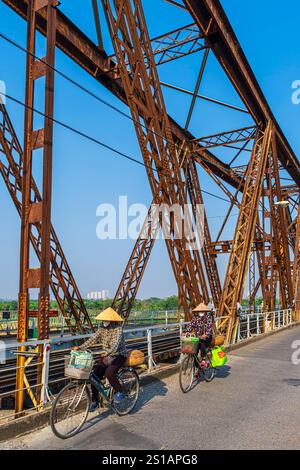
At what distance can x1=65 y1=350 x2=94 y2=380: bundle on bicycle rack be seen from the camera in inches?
198

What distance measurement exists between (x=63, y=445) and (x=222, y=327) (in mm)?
9777

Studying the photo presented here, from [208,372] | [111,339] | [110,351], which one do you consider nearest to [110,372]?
[110,351]

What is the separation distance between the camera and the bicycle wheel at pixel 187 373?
23.6ft

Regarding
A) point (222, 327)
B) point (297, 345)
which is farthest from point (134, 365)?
point (297, 345)

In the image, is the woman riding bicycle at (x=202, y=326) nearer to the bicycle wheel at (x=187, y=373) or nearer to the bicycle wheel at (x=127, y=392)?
the bicycle wheel at (x=187, y=373)

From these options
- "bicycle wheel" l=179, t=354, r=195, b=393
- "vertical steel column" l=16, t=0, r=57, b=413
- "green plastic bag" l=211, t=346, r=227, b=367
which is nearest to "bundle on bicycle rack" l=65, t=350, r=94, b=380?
"vertical steel column" l=16, t=0, r=57, b=413

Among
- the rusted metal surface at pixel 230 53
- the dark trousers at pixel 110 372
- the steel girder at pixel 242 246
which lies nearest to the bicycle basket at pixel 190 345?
the dark trousers at pixel 110 372

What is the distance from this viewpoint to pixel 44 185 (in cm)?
612

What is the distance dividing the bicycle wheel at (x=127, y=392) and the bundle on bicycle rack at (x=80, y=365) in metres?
0.88

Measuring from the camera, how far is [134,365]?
5.95 metres

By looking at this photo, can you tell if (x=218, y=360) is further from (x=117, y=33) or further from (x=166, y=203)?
(x=117, y=33)

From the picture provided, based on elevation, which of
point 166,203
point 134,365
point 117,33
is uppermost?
point 117,33

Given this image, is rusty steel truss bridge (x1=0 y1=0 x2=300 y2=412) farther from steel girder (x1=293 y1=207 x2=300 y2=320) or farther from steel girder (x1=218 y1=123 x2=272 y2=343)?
steel girder (x1=293 y1=207 x2=300 y2=320)

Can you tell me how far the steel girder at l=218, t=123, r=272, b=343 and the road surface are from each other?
17.4 ft
